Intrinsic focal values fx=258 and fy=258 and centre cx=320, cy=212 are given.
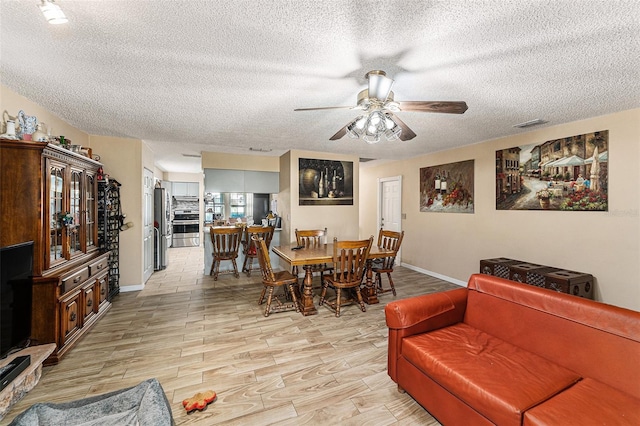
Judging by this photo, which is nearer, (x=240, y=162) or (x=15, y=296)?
(x=15, y=296)

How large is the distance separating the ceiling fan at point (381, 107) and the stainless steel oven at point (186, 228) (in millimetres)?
7680

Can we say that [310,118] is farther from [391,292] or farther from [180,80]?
[391,292]

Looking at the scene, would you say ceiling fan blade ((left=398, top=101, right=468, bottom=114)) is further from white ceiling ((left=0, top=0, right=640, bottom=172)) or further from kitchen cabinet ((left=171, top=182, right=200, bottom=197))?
kitchen cabinet ((left=171, top=182, right=200, bottom=197))

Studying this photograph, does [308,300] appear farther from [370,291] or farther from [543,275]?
[543,275]

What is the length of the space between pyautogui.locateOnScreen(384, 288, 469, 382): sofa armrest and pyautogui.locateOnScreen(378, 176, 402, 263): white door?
3955 millimetres

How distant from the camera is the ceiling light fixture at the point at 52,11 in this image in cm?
126

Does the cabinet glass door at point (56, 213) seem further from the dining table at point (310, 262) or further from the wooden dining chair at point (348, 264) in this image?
the wooden dining chair at point (348, 264)

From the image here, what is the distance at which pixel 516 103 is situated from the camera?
2.68 m

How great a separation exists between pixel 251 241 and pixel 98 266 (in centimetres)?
238

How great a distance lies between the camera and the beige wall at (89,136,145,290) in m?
4.13

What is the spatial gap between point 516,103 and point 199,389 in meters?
3.94

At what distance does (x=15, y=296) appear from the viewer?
193 centimetres

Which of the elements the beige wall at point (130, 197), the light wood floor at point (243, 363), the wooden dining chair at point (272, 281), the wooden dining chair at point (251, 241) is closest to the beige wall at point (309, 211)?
the wooden dining chair at point (251, 241)

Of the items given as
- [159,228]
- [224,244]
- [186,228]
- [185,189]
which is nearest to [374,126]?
[224,244]
